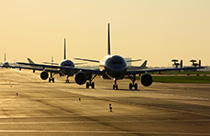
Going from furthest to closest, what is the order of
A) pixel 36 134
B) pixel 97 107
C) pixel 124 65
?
pixel 124 65 → pixel 97 107 → pixel 36 134

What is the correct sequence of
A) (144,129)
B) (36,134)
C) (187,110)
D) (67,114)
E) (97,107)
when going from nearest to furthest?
1. (36,134)
2. (144,129)
3. (67,114)
4. (187,110)
5. (97,107)

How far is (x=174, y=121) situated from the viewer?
69.4 ft

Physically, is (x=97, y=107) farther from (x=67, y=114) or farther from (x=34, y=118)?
(x=34, y=118)

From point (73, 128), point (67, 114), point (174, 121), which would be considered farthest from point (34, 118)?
point (174, 121)

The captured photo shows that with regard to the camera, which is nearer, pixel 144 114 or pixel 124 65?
pixel 144 114

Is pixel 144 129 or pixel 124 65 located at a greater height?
pixel 124 65

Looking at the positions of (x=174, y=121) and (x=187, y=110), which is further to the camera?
(x=187, y=110)

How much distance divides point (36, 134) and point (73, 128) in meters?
2.29

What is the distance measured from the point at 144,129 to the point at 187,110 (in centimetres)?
913

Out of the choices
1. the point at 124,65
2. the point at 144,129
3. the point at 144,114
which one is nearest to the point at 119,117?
the point at 144,114

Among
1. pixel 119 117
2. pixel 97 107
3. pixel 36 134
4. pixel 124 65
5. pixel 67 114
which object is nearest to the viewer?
pixel 36 134

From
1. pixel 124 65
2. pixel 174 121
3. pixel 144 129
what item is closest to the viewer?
pixel 144 129

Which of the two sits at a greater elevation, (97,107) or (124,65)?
(124,65)

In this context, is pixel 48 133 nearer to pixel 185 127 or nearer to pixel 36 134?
pixel 36 134
